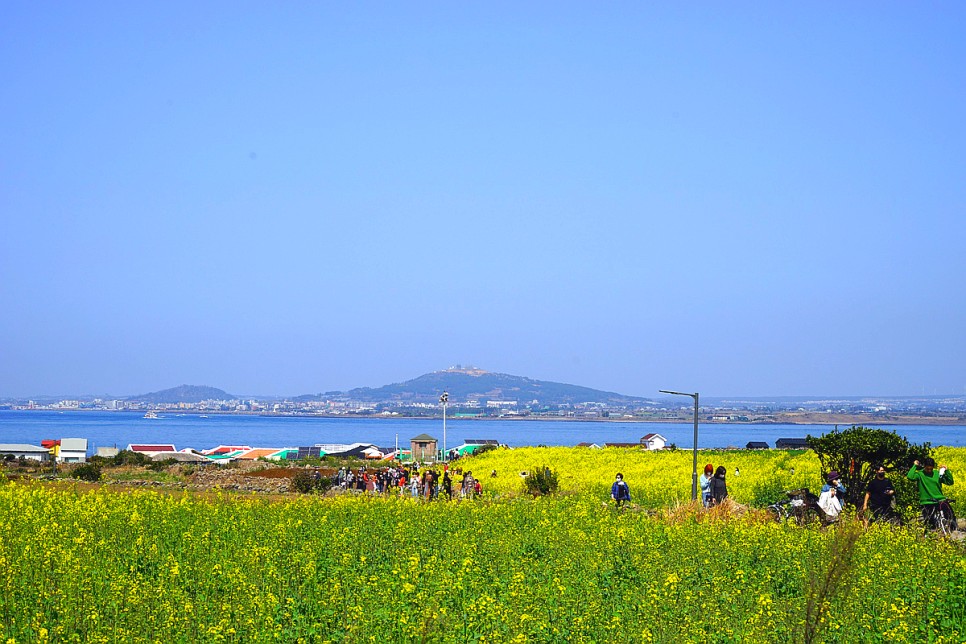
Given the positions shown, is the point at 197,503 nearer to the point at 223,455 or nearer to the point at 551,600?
the point at 551,600

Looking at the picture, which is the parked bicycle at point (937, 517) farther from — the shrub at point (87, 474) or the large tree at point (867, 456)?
the shrub at point (87, 474)

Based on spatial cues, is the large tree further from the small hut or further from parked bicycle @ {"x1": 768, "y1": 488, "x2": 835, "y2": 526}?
the small hut

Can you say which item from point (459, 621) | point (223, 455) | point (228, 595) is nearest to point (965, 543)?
point (459, 621)

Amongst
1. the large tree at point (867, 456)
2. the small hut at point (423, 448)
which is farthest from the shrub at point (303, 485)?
the small hut at point (423, 448)

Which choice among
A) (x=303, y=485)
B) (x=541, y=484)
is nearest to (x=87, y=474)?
(x=303, y=485)

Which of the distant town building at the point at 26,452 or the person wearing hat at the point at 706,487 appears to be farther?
the distant town building at the point at 26,452

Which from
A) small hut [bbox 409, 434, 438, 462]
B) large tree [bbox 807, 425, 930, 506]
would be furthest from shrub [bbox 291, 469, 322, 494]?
small hut [bbox 409, 434, 438, 462]

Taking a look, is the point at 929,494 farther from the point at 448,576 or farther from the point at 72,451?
the point at 72,451

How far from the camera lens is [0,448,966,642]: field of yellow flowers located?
937 cm

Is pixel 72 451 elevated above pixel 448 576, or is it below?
below

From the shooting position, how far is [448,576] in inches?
445

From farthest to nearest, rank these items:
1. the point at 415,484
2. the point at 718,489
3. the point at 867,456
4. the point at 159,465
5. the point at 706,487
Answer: the point at 159,465
the point at 415,484
the point at 867,456
the point at 706,487
the point at 718,489

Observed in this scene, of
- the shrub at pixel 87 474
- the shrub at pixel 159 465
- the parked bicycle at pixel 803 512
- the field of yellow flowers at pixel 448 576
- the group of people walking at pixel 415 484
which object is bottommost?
the shrub at pixel 159 465

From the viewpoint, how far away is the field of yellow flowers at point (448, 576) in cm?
937
